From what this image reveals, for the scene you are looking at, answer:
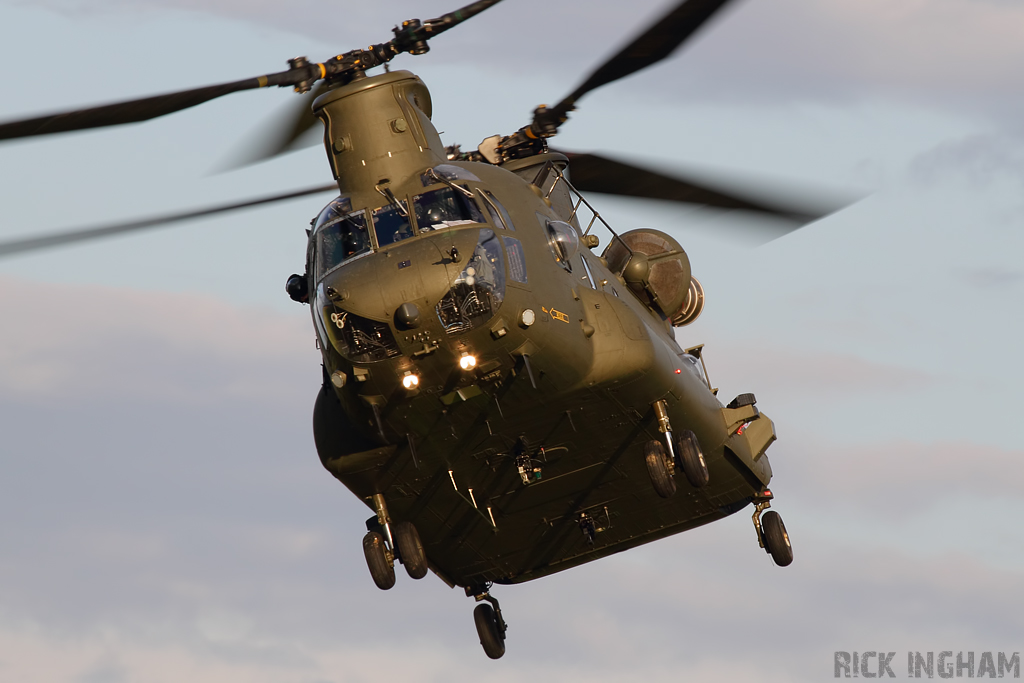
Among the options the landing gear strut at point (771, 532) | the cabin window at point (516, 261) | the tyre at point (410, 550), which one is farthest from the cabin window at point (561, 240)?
the landing gear strut at point (771, 532)

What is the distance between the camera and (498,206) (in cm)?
2111

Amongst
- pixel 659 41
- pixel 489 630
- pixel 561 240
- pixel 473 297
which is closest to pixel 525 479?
pixel 561 240

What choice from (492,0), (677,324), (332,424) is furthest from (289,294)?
(677,324)

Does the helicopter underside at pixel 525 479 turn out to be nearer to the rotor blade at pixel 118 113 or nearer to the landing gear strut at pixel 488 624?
the landing gear strut at pixel 488 624

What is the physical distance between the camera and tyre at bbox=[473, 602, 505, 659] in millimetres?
27281

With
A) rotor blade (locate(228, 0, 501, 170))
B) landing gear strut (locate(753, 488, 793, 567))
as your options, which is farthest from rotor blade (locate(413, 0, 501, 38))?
landing gear strut (locate(753, 488, 793, 567))

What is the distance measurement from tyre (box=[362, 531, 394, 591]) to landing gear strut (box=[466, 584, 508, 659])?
4211 mm

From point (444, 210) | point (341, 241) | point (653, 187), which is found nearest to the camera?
point (444, 210)

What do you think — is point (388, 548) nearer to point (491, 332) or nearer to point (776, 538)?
point (491, 332)

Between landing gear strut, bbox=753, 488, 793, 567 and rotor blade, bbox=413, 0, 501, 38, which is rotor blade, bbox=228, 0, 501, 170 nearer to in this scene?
rotor blade, bbox=413, 0, 501, 38

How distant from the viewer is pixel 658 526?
1024 inches

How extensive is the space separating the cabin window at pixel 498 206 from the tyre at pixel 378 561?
5.56 metres

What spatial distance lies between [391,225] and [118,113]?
3980 mm

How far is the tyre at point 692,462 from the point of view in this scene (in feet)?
72.9
